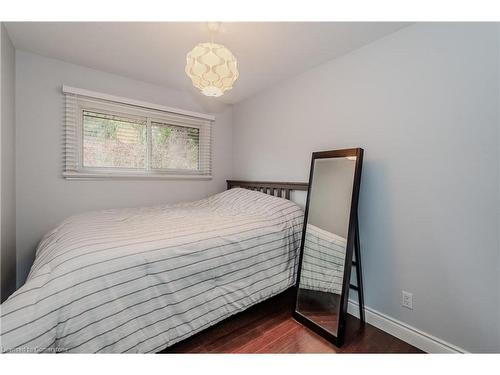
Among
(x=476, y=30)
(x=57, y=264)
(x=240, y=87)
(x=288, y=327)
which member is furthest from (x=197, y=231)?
(x=476, y=30)

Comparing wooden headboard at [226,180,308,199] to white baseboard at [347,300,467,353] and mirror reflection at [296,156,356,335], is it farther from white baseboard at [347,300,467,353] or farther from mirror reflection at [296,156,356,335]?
white baseboard at [347,300,467,353]

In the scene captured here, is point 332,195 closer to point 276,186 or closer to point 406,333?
point 276,186

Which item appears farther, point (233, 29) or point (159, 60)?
point (159, 60)

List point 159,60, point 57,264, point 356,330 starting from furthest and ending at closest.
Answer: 1. point 159,60
2. point 356,330
3. point 57,264

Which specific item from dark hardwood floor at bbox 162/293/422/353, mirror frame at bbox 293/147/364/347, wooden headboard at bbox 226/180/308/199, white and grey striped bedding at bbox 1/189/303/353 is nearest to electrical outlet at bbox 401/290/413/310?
dark hardwood floor at bbox 162/293/422/353

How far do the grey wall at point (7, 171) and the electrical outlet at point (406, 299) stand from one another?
111 inches

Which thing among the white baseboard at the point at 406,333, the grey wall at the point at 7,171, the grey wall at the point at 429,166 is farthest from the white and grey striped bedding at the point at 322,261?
the grey wall at the point at 7,171

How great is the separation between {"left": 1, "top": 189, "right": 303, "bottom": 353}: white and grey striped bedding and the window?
658 mm

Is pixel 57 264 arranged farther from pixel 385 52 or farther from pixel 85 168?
pixel 385 52

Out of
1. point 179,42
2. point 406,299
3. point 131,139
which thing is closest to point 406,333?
point 406,299

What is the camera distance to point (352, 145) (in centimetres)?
182

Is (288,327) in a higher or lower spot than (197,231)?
lower

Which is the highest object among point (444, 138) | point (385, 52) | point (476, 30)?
point (385, 52)

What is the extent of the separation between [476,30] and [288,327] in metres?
2.19
